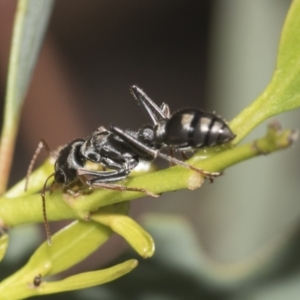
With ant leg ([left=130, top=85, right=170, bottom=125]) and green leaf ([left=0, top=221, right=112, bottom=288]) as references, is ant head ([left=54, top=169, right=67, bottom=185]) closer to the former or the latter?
green leaf ([left=0, top=221, right=112, bottom=288])

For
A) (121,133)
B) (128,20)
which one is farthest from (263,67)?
(121,133)

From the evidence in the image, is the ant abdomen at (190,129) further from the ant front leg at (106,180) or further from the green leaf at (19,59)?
the green leaf at (19,59)

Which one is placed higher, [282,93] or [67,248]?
[282,93]

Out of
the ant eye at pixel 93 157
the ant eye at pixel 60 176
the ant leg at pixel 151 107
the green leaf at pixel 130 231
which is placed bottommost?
the ant eye at pixel 93 157

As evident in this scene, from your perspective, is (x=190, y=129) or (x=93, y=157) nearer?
(x=190, y=129)

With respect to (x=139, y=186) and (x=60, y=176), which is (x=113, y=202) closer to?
(x=139, y=186)

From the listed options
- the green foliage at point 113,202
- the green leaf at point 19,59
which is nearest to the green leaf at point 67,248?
the green foliage at point 113,202

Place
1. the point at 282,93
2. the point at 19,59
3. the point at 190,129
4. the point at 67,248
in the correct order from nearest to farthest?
the point at 282,93, the point at 67,248, the point at 190,129, the point at 19,59

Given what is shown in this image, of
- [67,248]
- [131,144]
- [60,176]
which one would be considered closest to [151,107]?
[131,144]
